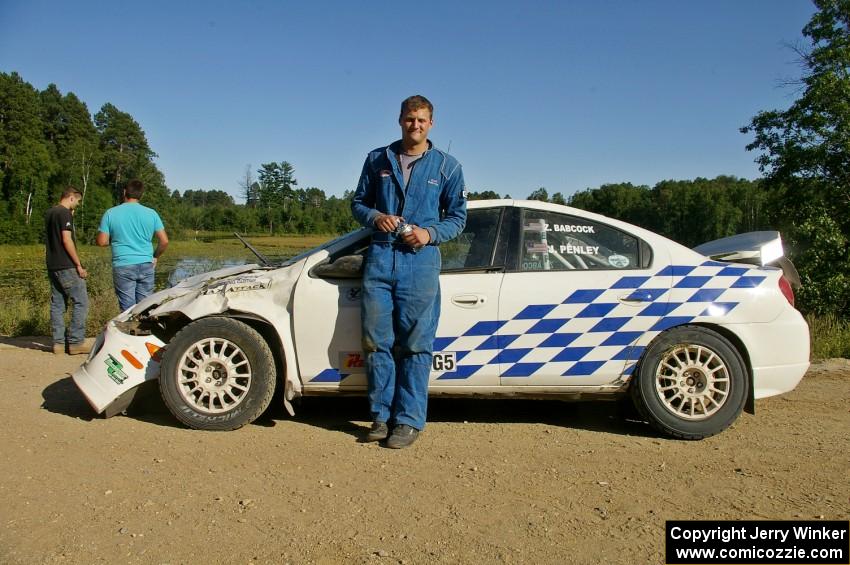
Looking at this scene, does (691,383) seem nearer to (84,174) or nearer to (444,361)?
(444,361)

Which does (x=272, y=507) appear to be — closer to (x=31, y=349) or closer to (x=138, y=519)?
(x=138, y=519)

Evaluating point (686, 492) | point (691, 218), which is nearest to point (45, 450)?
point (686, 492)

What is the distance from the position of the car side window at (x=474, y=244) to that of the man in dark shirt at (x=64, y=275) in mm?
4701

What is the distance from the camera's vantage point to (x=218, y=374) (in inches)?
175

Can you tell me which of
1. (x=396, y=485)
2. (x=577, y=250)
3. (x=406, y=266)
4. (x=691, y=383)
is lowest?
(x=396, y=485)

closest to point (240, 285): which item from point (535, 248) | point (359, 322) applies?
point (359, 322)

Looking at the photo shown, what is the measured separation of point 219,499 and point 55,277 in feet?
16.4

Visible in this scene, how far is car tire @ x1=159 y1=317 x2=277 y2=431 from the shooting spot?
4.40 meters

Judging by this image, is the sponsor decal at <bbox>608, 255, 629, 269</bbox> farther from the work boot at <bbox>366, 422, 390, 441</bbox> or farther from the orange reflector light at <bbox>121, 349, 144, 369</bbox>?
the orange reflector light at <bbox>121, 349, 144, 369</bbox>

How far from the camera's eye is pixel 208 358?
442 centimetres

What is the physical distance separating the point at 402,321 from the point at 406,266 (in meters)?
0.35

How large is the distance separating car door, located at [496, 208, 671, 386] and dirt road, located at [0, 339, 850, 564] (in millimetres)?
452

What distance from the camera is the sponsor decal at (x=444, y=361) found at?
4344mm

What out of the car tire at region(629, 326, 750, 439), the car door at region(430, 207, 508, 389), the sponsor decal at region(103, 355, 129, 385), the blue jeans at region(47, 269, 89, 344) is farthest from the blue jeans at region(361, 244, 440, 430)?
the blue jeans at region(47, 269, 89, 344)
